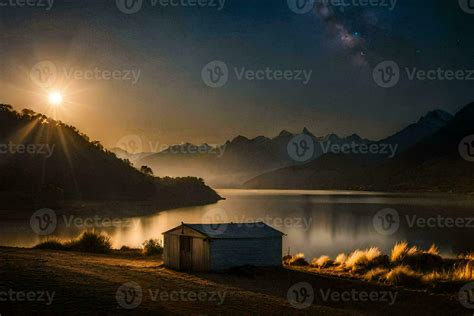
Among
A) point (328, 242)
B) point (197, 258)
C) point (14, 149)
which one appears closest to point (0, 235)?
point (328, 242)

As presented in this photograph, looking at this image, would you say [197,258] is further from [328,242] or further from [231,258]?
[328,242]

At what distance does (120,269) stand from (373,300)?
32.9ft

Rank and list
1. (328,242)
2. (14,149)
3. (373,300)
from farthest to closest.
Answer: (14,149), (328,242), (373,300)

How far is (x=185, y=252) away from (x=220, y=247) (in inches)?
75.9

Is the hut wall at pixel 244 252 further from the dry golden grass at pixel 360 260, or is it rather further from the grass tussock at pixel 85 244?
the grass tussock at pixel 85 244

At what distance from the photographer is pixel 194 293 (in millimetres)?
17281

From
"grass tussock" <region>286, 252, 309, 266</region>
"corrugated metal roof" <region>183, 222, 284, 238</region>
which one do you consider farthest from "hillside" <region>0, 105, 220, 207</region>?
"corrugated metal roof" <region>183, 222, 284, 238</region>

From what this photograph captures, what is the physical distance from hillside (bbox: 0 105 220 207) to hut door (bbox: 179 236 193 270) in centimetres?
7069

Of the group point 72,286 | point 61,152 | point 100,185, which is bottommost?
point 72,286

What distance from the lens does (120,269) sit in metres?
21.7

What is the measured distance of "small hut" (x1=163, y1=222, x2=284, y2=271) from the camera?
24391 millimetres

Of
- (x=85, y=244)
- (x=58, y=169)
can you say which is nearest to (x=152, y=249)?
(x=85, y=244)

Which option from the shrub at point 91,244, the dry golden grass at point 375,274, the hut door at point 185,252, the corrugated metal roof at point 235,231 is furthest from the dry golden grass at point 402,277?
the shrub at point 91,244

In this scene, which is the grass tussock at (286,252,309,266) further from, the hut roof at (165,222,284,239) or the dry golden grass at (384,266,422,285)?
the dry golden grass at (384,266,422,285)
